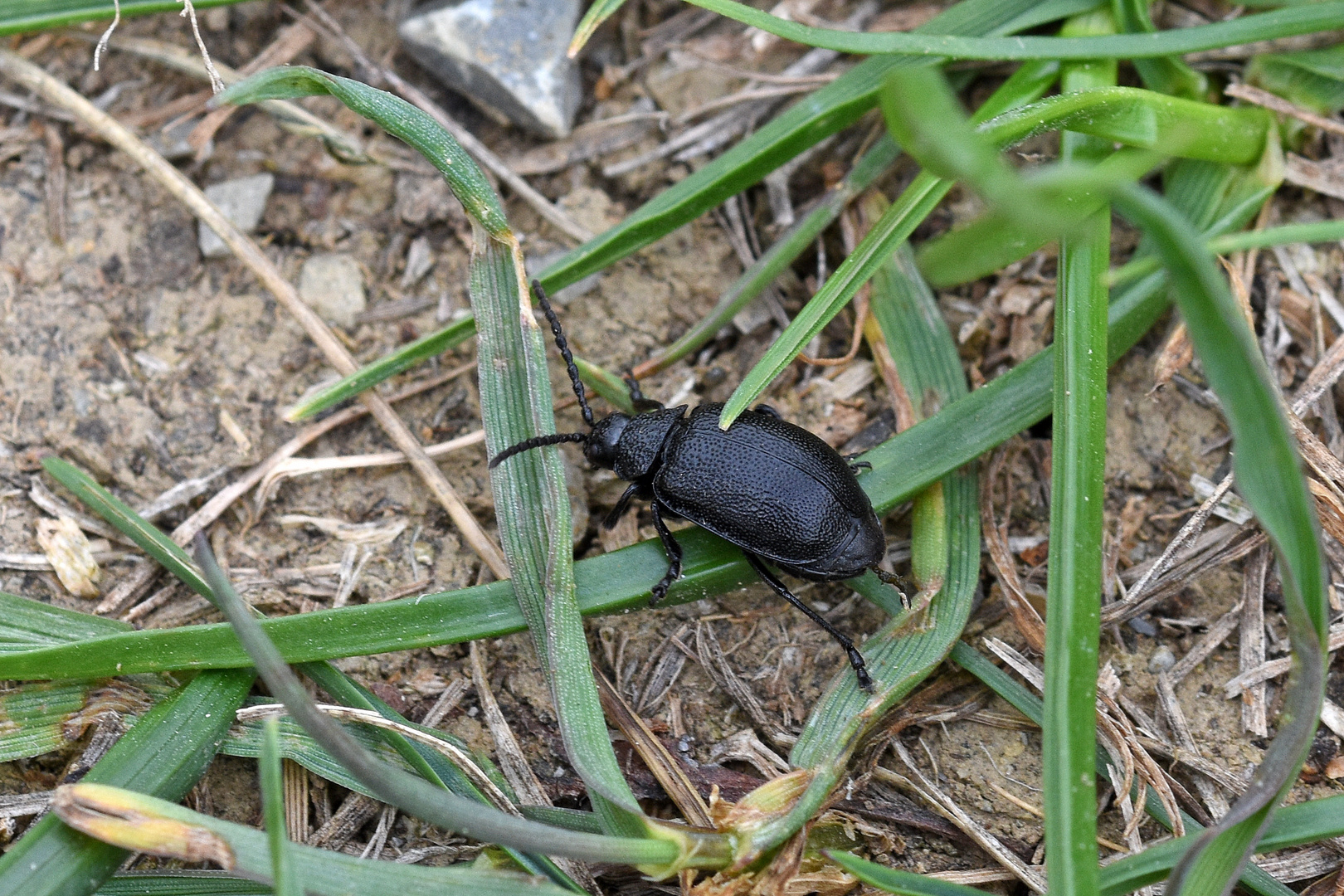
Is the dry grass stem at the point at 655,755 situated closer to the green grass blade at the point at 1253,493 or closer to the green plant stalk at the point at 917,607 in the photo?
the green plant stalk at the point at 917,607

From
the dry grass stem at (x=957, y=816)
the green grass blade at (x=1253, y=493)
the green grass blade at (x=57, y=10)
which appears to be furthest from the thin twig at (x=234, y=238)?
the green grass blade at (x=1253, y=493)

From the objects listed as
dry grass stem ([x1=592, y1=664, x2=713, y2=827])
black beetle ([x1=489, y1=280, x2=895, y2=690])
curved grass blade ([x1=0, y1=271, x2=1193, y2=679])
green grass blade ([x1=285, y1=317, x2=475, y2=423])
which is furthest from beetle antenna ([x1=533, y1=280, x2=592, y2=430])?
dry grass stem ([x1=592, y1=664, x2=713, y2=827])

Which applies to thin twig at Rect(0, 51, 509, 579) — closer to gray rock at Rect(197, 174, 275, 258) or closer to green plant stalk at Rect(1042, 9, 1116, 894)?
gray rock at Rect(197, 174, 275, 258)

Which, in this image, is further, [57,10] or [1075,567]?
[57,10]

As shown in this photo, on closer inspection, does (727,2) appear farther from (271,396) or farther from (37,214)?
(37,214)

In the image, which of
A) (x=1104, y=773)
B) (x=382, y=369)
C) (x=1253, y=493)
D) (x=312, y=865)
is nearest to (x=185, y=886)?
(x=312, y=865)

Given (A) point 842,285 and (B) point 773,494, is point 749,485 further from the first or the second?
(A) point 842,285
